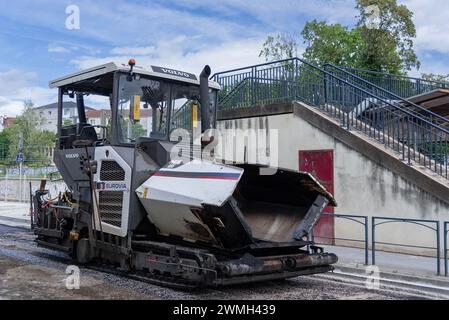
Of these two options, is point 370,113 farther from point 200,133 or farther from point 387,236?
point 200,133

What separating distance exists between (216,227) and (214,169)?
0.78 m

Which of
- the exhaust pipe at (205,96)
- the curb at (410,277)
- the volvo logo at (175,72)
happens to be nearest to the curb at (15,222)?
the volvo logo at (175,72)

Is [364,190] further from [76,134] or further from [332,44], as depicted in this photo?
[332,44]

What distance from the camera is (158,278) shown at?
7410mm

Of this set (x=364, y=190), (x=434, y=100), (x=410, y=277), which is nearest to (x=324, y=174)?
(x=364, y=190)

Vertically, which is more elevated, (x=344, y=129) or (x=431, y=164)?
(x=344, y=129)

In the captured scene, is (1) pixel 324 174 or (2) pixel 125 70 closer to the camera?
(2) pixel 125 70

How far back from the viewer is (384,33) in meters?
23.7

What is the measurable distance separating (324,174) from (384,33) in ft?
45.6

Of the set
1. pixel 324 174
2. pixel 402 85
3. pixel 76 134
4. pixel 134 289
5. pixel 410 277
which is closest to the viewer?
pixel 134 289

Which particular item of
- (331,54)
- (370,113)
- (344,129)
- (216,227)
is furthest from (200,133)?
(331,54)

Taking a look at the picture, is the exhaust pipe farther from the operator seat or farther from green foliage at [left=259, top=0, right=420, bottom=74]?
green foliage at [left=259, top=0, right=420, bottom=74]
